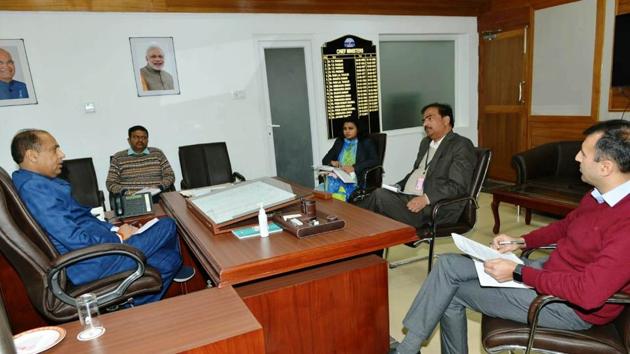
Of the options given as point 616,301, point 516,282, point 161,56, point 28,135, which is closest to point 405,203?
point 516,282

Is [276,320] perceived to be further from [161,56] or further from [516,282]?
[161,56]

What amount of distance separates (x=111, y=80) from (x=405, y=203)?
3.15 meters

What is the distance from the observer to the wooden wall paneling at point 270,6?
12.4 ft

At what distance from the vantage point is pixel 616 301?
1.33 m

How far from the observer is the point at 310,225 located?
5.98 feet

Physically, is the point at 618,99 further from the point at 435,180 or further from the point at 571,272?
the point at 571,272

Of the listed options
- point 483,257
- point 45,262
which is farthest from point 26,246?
point 483,257

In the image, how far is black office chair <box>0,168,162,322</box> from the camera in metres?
1.63

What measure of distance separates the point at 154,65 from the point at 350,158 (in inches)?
88.4

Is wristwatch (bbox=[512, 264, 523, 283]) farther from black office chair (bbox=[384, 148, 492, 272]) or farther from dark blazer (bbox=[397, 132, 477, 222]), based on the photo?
dark blazer (bbox=[397, 132, 477, 222])

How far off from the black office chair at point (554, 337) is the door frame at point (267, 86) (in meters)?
3.74

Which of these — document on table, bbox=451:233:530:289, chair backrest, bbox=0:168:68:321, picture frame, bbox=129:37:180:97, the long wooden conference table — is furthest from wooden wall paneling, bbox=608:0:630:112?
chair backrest, bbox=0:168:68:321

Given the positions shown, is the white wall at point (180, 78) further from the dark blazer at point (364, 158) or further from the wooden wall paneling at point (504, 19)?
the dark blazer at point (364, 158)

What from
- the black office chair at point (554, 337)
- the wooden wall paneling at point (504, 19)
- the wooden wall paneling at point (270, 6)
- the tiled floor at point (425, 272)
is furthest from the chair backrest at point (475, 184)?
the wooden wall paneling at point (504, 19)
